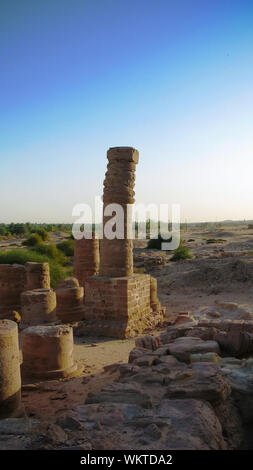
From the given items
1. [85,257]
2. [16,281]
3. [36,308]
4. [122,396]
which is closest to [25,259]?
[85,257]

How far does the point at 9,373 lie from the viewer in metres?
4.70

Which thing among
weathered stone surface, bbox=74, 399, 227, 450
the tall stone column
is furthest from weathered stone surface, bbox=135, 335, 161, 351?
the tall stone column

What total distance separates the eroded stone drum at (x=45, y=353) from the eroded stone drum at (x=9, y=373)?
63.9 inches

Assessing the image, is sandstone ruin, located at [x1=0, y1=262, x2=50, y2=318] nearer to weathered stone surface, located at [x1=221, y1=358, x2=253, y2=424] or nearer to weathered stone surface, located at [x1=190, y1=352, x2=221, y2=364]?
weathered stone surface, located at [x1=190, y1=352, x2=221, y2=364]

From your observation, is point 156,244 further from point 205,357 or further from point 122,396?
point 122,396

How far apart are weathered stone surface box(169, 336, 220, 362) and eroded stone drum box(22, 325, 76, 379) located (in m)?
2.10

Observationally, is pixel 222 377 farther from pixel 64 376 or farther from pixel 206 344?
pixel 64 376

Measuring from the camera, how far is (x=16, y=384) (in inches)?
190

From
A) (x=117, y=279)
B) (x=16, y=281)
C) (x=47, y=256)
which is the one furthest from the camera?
(x=47, y=256)

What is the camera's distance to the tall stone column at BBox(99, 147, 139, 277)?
9680mm

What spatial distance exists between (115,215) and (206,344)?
4.93 metres

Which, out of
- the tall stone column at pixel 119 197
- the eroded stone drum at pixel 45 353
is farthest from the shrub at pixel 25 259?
the eroded stone drum at pixel 45 353

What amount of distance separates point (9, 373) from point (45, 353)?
1857 mm
